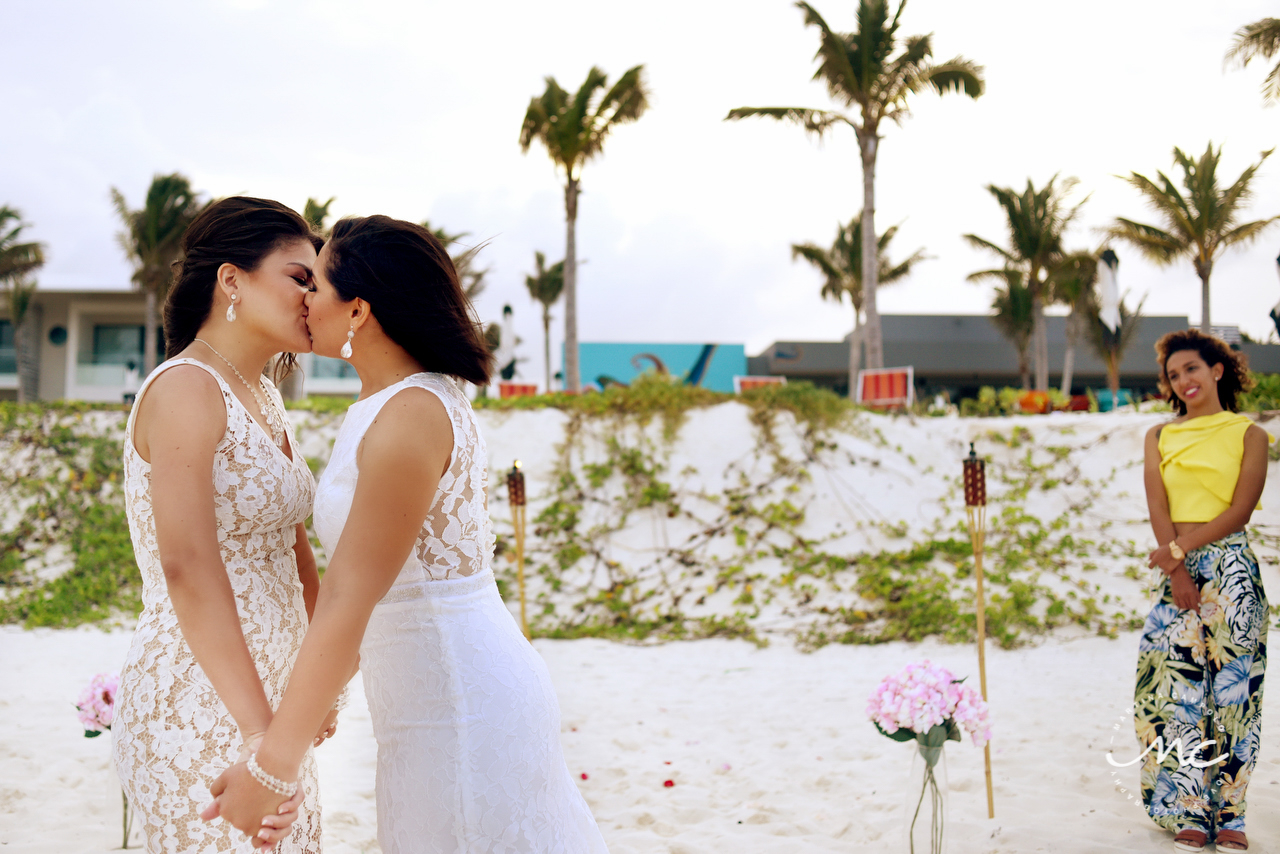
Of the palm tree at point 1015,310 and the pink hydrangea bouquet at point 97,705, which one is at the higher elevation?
the palm tree at point 1015,310

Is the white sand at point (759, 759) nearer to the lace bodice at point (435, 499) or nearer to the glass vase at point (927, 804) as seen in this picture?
the glass vase at point (927, 804)

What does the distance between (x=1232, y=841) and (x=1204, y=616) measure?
0.76 m

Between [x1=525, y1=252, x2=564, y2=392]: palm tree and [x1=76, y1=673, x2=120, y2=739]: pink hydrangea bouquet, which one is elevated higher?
[x1=525, y1=252, x2=564, y2=392]: palm tree

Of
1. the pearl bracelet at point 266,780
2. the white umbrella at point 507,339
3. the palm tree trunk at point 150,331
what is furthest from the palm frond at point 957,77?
the palm tree trunk at point 150,331

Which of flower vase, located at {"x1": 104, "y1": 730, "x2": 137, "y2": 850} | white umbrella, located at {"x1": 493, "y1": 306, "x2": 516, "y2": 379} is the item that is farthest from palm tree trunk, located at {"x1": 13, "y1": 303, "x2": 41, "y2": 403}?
flower vase, located at {"x1": 104, "y1": 730, "x2": 137, "y2": 850}

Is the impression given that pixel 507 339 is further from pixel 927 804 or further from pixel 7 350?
pixel 7 350

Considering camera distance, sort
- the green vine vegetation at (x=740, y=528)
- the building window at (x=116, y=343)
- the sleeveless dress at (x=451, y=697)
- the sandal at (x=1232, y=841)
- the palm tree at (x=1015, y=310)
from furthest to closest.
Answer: the palm tree at (x=1015, y=310)
the building window at (x=116, y=343)
the green vine vegetation at (x=740, y=528)
the sandal at (x=1232, y=841)
the sleeveless dress at (x=451, y=697)

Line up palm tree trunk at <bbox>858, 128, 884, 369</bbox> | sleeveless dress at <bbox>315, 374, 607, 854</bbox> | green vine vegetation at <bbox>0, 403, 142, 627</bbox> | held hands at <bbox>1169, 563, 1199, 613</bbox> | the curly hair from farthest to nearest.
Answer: palm tree trunk at <bbox>858, 128, 884, 369</bbox>, green vine vegetation at <bbox>0, 403, 142, 627</bbox>, the curly hair, held hands at <bbox>1169, 563, 1199, 613</bbox>, sleeveless dress at <bbox>315, 374, 607, 854</bbox>

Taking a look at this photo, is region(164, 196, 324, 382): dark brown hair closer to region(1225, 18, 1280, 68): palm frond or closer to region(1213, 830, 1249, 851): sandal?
region(1213, 830, 1249, 851): sandal

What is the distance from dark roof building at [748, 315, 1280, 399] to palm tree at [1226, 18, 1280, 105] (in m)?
15.1

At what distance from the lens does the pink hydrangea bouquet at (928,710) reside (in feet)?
8.28

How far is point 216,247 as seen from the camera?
62.4 inches

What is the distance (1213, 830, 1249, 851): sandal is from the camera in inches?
109

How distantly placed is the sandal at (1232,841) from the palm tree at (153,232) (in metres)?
20.6
